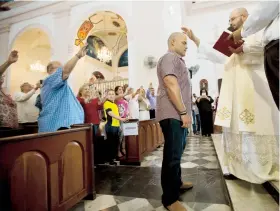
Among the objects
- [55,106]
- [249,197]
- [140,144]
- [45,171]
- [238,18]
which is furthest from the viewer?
[140,144]

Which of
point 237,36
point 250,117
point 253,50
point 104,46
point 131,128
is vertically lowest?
point 131,128

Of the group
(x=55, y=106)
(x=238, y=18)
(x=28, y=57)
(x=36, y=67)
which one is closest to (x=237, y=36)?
(x=238, y=18)

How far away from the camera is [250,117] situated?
67.0 inches

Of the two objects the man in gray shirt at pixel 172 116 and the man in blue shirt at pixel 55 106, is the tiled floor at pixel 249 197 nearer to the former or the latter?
the man in gray shirt at pixel 172 116

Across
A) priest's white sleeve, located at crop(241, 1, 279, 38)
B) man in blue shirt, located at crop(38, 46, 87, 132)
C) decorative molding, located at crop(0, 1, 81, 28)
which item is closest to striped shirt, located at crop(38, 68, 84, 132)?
man in blue shirt, located at crop(38, 46, 87, 132)

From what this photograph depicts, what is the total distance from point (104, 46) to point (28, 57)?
4.64 meters

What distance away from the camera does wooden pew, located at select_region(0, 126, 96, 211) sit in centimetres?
128

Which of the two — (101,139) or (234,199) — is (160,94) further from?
(101,139)

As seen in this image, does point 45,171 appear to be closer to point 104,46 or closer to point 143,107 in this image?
point 143,107

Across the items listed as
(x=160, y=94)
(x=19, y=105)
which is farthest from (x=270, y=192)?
(x=19, y=105)

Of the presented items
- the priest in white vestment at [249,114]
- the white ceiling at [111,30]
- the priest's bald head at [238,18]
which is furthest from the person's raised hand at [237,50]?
the white ceiling at [111,30]

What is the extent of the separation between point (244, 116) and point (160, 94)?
71 centimetres

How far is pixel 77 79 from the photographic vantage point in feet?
27.0

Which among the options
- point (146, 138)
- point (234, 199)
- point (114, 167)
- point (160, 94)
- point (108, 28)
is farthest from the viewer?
point (108, 28)
